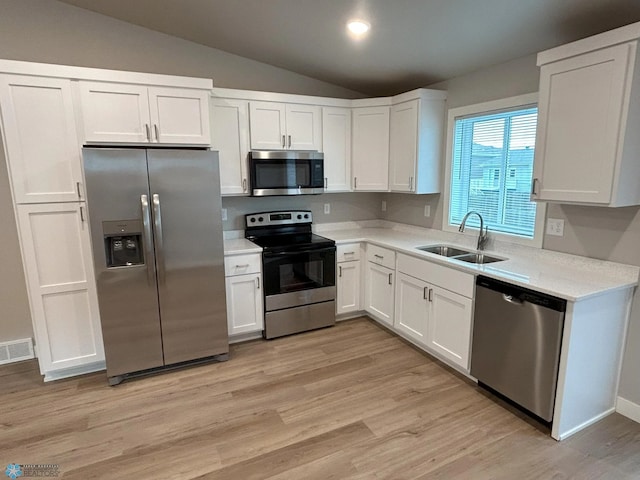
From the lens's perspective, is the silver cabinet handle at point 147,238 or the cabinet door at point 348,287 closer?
the silver cabinet handle at point 147,238

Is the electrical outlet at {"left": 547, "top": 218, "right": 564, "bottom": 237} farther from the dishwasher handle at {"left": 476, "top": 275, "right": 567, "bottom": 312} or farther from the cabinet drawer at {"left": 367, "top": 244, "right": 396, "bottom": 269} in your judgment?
the cabinet drawer at {"left": 367, "top": 244, "right": 396, "bottom": 269}

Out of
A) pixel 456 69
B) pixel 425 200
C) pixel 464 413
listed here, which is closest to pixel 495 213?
pixel 425 200

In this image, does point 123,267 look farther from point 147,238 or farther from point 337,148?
point 337,148

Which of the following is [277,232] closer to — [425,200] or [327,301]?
[327,301]

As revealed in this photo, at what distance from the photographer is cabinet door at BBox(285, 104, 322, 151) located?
3.54m

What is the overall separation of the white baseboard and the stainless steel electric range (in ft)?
7.45

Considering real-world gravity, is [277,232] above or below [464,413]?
above

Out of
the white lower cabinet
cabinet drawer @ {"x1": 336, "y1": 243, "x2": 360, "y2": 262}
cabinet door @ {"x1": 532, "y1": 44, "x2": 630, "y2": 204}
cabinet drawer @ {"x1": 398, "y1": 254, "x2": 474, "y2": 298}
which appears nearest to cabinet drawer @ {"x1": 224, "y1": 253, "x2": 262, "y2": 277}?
the white lower cabinet

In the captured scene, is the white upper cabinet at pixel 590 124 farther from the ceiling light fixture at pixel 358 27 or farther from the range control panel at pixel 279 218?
the range control panel at pixel 279 218

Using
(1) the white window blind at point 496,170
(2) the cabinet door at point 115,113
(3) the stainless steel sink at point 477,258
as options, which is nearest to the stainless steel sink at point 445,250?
(3) the stainless steel sink at point 477,258

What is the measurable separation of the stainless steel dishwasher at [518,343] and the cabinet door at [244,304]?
1837mm

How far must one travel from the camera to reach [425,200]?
3.85m

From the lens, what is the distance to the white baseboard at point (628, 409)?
2.28 metres

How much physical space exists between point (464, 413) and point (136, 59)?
12.4 ft
